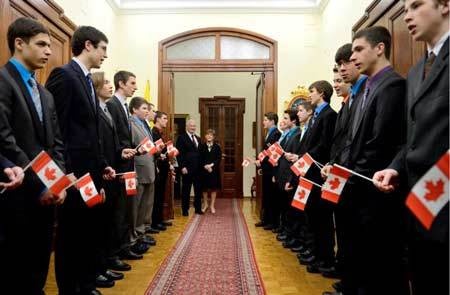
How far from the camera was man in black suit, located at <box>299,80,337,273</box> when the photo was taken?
3.04 m

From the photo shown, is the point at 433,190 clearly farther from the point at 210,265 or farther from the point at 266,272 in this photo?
the point at 210,265

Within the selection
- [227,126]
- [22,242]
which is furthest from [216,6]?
[22,242]

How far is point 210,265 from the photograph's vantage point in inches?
129

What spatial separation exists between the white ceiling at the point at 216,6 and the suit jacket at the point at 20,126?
14.9 feet

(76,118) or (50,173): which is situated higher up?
(76,118)

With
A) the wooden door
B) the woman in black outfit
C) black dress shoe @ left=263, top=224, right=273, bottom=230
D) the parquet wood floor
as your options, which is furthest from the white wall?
the parquet wood floor

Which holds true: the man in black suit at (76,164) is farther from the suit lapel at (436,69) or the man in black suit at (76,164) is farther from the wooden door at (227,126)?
the wooden door at (227,126)

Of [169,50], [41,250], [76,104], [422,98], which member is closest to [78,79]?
[76,104]

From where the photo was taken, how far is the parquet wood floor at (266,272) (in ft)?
8.78

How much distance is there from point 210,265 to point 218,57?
3587 millimetres

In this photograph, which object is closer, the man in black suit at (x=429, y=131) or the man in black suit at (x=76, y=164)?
the man in black suit at (x=429, y=131)

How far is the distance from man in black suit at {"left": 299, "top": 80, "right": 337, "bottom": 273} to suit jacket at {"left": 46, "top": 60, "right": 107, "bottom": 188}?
1600 millimetres

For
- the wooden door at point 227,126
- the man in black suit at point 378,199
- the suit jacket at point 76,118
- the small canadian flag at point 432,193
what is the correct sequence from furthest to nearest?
the wooden door at point 227,126, the suit jacket at point 76,118, the man in black suit at point 378,199, the small canadian flag at point 432,193

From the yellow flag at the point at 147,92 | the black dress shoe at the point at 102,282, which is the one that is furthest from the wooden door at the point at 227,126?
the black dress shoe at the point at 102,282
